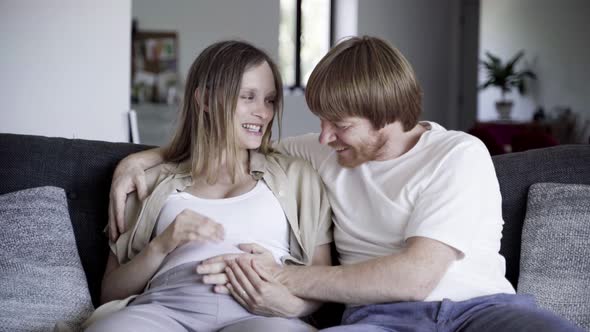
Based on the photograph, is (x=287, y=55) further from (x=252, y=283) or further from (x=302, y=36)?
(x=252, y=283)

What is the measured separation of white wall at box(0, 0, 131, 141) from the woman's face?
148 centimetres

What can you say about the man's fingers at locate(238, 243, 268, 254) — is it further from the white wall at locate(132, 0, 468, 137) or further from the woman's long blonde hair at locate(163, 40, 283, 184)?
the white wall at locate(132, 0, 468, 137)

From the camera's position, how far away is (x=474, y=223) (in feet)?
5.78

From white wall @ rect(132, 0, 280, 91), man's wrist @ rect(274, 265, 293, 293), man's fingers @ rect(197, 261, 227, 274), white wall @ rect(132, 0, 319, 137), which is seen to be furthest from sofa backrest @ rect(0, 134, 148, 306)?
white wall @ rect(132, 0, 280, 91)

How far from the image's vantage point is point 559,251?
2.05 metres

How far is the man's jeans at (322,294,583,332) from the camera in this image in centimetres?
167

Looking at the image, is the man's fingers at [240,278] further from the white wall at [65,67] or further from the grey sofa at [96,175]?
the white wall at [65,67]

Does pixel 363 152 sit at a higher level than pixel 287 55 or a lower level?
lower

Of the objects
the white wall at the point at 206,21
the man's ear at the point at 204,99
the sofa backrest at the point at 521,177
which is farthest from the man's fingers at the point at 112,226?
the white wall at the point at 206,21

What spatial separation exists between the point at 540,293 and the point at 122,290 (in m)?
1.07

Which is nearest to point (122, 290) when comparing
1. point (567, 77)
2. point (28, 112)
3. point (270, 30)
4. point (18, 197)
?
point (18, 197)

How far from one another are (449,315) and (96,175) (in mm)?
1115

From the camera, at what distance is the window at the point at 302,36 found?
774 centimetres

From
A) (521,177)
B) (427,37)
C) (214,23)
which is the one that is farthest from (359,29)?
(521,177)
